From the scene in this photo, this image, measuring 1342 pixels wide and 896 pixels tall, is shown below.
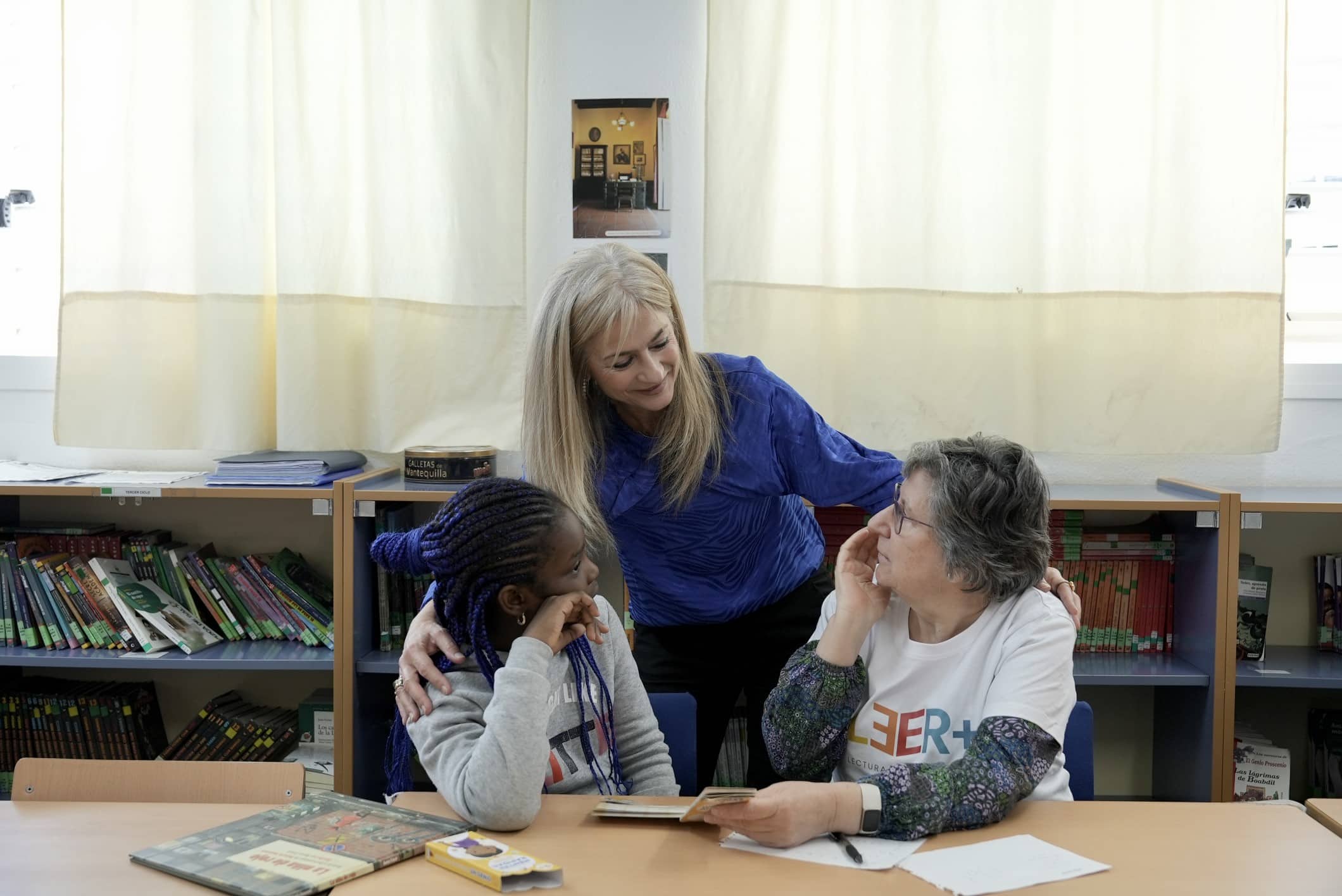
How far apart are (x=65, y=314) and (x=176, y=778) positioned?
72.5 inches

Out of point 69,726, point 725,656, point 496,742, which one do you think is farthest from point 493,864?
point 69,726

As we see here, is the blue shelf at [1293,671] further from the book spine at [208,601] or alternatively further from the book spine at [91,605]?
the book spine at [91,605]

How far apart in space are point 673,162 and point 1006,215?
0.87 meters

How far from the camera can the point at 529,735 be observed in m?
1.37

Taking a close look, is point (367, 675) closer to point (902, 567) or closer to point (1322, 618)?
point (902, 567)

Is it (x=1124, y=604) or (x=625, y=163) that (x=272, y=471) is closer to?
(x=625, y=163)

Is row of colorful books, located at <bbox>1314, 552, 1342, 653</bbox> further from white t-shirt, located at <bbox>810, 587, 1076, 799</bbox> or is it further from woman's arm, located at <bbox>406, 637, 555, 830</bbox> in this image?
woman's arm, located at <bbox>406, 637, 555, 830</bbox>

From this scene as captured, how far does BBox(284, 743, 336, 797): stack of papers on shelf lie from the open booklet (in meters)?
1.64

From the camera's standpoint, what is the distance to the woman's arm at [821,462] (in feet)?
6.34

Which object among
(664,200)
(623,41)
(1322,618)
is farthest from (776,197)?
(1322,618)

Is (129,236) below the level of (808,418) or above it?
above

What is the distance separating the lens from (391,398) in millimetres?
2949

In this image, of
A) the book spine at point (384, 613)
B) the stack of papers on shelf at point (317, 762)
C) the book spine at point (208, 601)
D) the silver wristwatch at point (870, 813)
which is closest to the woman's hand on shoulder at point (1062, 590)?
the silver wristwatch at point (870, 813)

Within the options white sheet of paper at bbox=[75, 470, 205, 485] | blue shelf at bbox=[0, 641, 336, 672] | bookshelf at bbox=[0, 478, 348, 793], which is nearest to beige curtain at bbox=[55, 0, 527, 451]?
white sheet of paper at bbox=[75, 470, 205, 485]
